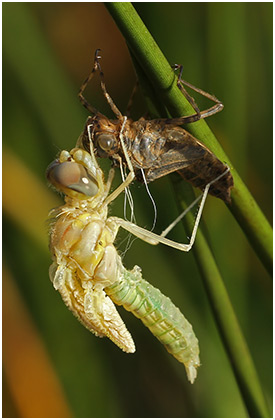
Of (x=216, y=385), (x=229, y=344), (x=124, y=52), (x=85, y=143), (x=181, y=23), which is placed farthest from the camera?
(x=124, y=52)

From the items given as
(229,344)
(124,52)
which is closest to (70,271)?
(229,344)

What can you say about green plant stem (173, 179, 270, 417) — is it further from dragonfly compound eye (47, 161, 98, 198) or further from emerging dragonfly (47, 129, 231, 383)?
dragonfly compound eye (47, 161, 98, 198)

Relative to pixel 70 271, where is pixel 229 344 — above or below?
below

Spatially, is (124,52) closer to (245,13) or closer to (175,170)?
(245,13)

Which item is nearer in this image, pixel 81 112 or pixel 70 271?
pixel 70 271

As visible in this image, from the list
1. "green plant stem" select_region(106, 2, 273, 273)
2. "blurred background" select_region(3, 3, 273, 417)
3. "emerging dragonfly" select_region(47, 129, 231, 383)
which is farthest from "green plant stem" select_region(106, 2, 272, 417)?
"blurred background" select_region(3, 3, 273, 417)

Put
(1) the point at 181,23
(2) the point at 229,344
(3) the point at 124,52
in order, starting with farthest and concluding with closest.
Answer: (3) the point at 124,52 → (1) the point at 181,23 → (2) the point at 229,344

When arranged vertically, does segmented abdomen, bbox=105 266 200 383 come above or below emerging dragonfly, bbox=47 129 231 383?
below
